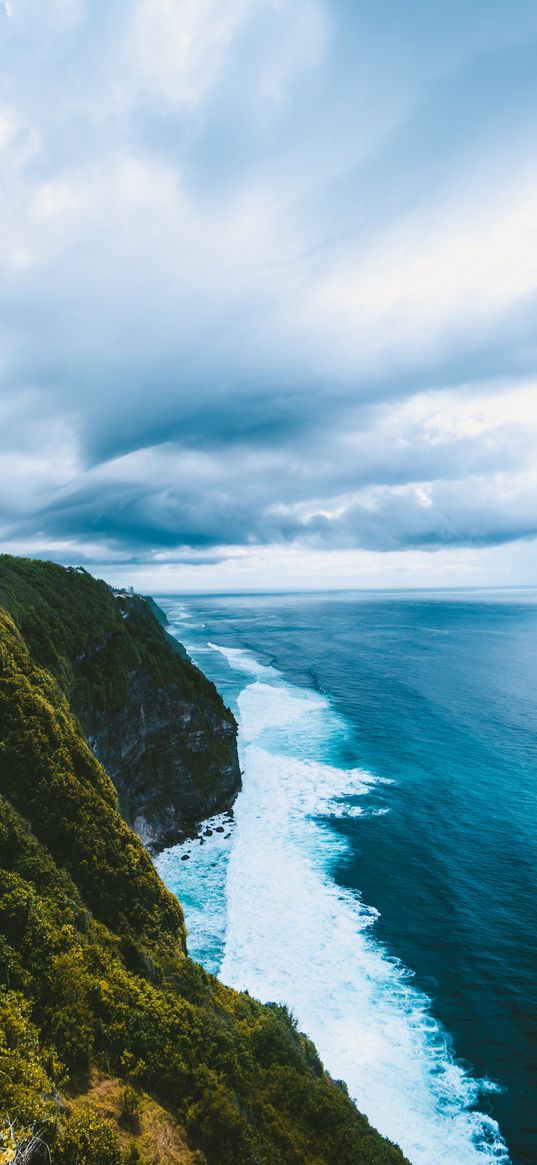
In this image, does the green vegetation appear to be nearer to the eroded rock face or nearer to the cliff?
the cliff

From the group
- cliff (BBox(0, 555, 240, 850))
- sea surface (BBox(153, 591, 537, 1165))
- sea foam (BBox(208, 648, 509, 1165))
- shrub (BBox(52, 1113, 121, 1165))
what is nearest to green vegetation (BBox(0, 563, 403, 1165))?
shrub (BBox(52, 1113, 121, 1165))

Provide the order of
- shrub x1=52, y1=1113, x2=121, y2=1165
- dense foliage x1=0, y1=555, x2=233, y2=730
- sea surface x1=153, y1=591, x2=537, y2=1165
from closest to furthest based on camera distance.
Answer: shrub x1=52, y1=1113, x2=121, y2=1165
sea surface x1=153, y1=591, x2=537, y2=1165
dense foliage x1=0, y1=555, x2=233, y2=730

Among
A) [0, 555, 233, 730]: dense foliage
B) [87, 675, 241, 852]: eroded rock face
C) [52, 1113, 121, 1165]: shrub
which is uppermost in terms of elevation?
[0, 555, 233, 730]: dense foliage

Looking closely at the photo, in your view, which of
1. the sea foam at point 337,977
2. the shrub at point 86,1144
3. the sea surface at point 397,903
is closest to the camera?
the shrub at point 86,1144

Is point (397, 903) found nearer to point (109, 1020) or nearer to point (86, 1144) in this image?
point (109, 1020)

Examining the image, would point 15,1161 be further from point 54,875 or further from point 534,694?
point 534,694

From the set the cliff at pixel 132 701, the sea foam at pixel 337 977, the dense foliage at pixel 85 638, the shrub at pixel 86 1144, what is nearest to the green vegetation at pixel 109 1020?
the shrub at pixel 86 1144

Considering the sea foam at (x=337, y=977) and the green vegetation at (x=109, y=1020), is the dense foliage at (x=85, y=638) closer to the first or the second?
the green vegetation at (x=109, y=1020)
